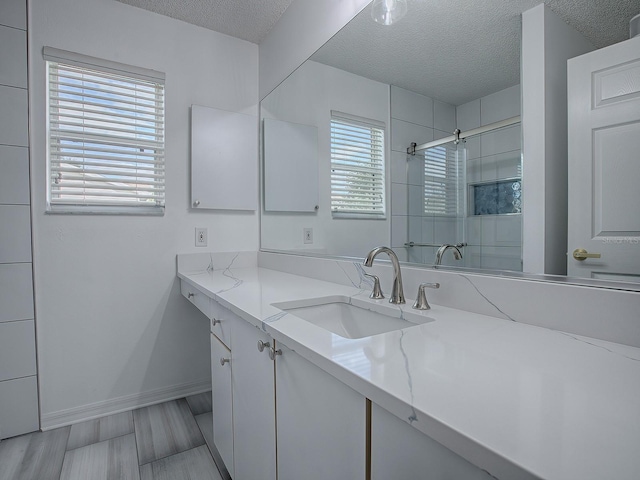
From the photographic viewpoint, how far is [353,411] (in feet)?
2.00

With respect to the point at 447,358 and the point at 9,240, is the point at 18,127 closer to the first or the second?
the point at 9,240

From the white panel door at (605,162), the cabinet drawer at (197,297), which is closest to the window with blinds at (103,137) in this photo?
the cabinet drawer at (197,297)

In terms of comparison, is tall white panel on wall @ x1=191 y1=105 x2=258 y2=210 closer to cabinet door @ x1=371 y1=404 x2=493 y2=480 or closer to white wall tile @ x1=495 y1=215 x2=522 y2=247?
white wall tile @ x1=495 y1=215 x2=522 y2=247

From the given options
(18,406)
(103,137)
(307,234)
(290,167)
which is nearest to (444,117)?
(307,234)

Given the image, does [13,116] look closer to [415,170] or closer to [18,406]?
[18,406]

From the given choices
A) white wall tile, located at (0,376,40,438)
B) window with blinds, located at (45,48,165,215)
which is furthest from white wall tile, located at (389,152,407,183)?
white wall tile, located at (0,376,40,438)

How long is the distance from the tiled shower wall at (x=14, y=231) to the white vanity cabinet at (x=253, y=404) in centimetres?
126

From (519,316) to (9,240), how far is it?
2.16m

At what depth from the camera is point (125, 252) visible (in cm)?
191

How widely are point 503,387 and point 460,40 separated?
102 cm

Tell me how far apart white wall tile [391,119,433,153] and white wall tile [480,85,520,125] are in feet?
0.64

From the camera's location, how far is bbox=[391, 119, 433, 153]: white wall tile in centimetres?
116

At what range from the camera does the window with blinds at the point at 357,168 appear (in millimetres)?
1409

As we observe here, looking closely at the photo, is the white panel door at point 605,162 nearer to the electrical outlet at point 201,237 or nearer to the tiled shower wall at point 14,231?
the electrical outlet at point 201,237
